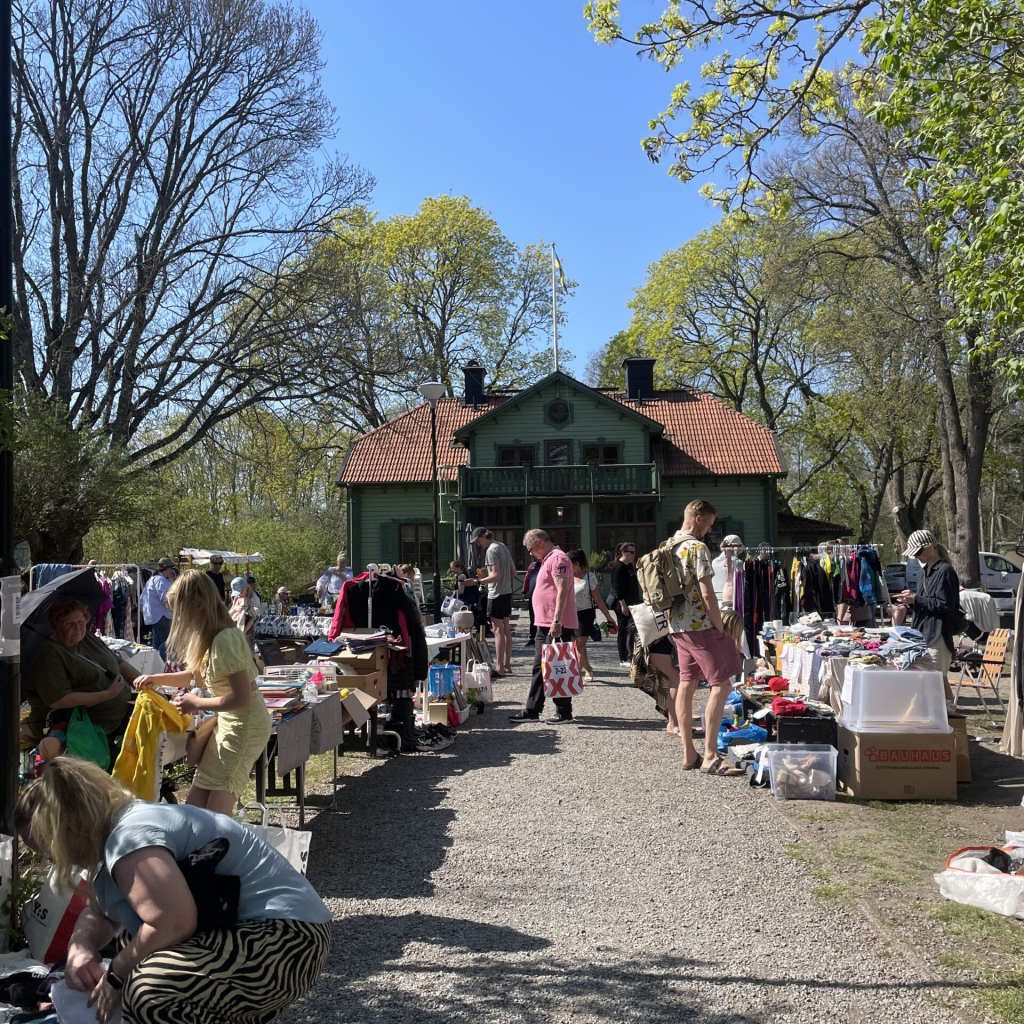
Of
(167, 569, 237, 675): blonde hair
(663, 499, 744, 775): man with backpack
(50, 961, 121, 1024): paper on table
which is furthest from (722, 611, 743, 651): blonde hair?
(50, 961, 121, 1024): paper on table

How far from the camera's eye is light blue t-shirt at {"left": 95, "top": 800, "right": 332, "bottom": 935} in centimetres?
305

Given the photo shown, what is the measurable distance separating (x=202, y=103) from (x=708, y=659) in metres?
17.9

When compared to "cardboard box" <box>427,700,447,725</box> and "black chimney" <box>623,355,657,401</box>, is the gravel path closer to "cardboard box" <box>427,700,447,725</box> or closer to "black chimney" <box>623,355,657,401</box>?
"cardboard box" <box>427,700,447,725</box>

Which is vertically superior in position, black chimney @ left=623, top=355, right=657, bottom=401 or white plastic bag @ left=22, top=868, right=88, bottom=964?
black chimney @ left=623, top=355, right=657, bottom=401

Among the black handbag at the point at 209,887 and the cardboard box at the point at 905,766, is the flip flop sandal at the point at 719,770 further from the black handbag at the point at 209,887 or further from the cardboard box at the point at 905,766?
the black handbag at the point at 209,887

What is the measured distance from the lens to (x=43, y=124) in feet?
64.2

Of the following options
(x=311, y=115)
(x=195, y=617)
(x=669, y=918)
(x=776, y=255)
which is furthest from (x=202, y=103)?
(x=669, y=918)

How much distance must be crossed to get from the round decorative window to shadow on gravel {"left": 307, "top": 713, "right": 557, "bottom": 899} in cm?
2613

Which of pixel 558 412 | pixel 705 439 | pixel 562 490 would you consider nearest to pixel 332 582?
pixel 562 490

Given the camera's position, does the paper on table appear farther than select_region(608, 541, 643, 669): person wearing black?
No

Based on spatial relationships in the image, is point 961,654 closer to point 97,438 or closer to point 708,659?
point 708,659

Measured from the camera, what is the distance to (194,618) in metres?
4.91

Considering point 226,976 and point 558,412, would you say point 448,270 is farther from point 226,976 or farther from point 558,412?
point 226,976

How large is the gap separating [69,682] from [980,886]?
4.72m
